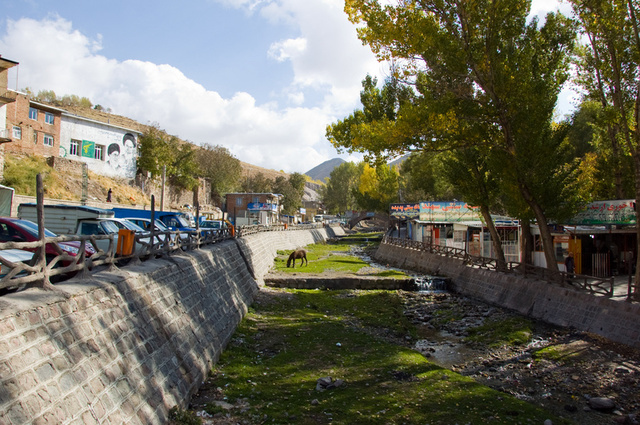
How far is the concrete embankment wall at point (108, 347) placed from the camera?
15.5 feet

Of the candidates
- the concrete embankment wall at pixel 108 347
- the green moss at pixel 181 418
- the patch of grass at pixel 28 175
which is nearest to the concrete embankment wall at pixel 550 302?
the concrete embankment wall at pixel 108 347

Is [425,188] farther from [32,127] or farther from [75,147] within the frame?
[32,127]

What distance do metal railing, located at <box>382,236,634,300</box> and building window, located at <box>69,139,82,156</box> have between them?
115 feet

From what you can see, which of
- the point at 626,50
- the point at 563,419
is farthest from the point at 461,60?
the point at 563,419

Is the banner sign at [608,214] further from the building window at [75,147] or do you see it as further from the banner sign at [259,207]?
the banner sign at [259,207]

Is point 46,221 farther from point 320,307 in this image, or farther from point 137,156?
point 137,156

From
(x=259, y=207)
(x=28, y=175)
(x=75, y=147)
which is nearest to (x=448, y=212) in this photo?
(x=28, y=175)

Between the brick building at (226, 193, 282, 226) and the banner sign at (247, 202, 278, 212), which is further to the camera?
the brick building at (226, 193, 282, 226)

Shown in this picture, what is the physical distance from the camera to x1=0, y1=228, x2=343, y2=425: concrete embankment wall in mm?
4730

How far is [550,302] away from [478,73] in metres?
9.96

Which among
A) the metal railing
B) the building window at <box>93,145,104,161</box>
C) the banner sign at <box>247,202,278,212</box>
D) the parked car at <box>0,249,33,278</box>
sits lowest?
the metal railing

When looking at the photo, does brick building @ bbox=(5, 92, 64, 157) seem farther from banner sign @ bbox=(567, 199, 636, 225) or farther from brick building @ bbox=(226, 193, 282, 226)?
banner sign @ bbox=(567, 199, 636, 225)

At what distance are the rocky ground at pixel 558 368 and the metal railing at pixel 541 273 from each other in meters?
2.02

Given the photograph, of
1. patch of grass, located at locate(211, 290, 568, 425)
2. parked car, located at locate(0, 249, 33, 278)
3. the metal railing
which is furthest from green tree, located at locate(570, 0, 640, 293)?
parked car, located at locate(0, 249, 33, 278)
